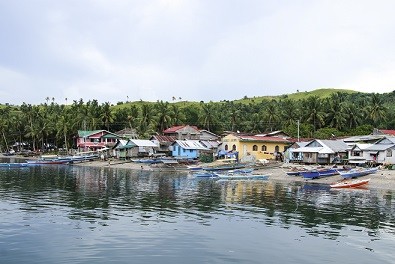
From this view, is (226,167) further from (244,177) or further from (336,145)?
(336,145)

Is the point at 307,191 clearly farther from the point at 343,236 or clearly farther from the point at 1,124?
the point at 1,124

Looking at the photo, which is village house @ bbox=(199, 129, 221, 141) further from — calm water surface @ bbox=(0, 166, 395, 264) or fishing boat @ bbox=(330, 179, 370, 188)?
calm water surface @ bbox=(0, 166, 395, 264)

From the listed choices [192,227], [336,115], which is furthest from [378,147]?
[192,227]

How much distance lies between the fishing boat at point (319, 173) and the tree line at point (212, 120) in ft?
117

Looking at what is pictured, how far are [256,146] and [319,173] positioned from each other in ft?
95.3

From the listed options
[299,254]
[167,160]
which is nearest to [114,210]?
[299,254]

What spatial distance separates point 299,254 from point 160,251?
740cm

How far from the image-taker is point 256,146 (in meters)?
93.0

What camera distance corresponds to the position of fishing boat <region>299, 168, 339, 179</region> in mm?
64562

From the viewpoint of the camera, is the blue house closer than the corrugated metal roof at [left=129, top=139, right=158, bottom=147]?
Yes

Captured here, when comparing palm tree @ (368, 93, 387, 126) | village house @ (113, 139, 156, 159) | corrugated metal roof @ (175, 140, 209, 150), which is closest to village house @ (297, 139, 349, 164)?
corrugated metal roof @ (175, 140, 209, 150)

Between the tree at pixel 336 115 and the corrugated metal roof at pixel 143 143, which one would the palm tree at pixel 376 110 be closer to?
the tree at pixel 336 115

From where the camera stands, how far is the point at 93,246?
74.6ft

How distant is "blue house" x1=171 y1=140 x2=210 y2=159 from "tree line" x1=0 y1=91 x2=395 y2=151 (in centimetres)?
2212
